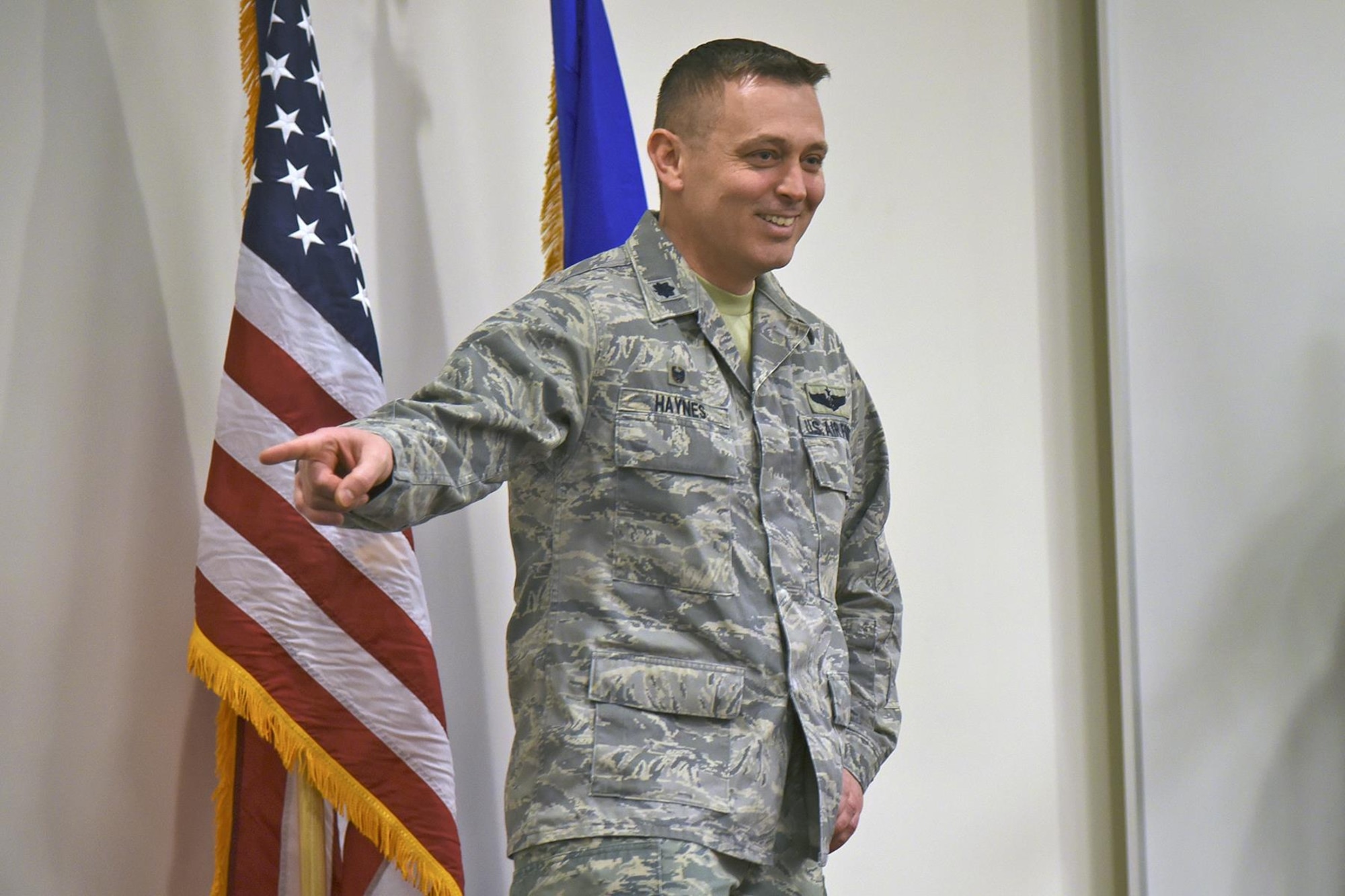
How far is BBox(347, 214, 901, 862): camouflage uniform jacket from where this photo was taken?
133cm

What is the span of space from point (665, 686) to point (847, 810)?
38cm

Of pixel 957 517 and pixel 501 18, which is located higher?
pixel 501 18

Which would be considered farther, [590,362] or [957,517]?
[957,517]

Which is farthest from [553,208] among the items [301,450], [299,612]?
[301,450]

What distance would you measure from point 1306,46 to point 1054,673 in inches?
56.4

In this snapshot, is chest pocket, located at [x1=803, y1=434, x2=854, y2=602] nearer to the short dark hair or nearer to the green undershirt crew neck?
the green undershirt crew neck

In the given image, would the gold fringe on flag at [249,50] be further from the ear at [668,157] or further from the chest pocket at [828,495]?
the chest pocket at [828,495]

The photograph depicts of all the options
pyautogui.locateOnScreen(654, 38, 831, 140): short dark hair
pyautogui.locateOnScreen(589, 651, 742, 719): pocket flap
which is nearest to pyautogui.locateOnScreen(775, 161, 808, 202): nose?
pyautogui.locateOnScreen(654, 38, 831, 140): short dark hair

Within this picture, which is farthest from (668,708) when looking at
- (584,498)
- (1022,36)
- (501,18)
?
(1022,36)

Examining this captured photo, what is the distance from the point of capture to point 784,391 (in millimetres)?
1592

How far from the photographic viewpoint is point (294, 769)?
71.6 inches

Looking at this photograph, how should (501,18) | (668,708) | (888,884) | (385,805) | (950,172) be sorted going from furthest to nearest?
(950,172) → (888,884) → (501,18) → (385,805) → (668,708)

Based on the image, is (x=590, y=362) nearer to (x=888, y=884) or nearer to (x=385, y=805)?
(x=385, y=805)

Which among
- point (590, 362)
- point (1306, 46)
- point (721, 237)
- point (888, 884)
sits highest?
point (1306, 46)
